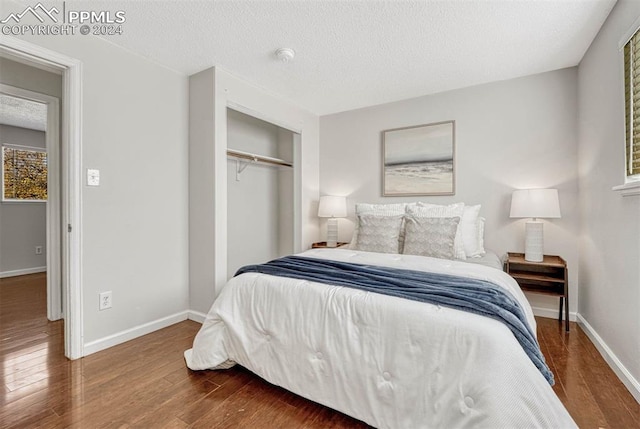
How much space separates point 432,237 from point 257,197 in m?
2.42

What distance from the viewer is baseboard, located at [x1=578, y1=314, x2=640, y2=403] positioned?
5.32 feet

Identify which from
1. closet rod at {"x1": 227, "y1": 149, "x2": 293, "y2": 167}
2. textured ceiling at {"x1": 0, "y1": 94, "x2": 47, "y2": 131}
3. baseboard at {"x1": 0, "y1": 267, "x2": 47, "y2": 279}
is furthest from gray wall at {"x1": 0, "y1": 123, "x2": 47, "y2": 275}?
closet rod at {"x1": 227, "y1": 149, "x2": 293, "y2": 167}

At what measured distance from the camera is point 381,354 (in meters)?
1.37

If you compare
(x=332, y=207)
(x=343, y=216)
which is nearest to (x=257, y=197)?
(x=332, y=207)

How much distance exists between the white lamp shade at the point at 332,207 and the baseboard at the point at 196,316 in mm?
1801

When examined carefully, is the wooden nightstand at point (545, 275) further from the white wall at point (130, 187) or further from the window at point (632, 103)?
the white wall at point (130, 187)

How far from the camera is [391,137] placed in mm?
3590

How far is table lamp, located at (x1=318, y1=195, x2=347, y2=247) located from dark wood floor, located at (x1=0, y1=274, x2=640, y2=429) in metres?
1.99

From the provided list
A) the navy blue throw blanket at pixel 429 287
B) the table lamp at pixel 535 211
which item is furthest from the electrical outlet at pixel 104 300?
the table lamp at pixel 535 211

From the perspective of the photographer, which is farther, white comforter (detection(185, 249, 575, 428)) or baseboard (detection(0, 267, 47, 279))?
baseboard (detection(0, 267, 47, 279))

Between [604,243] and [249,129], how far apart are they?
147 inches

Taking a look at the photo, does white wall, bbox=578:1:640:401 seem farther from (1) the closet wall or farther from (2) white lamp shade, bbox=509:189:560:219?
(1) the closet wall

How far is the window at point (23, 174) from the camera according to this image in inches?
172

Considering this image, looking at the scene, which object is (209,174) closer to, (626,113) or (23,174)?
(626,113)
